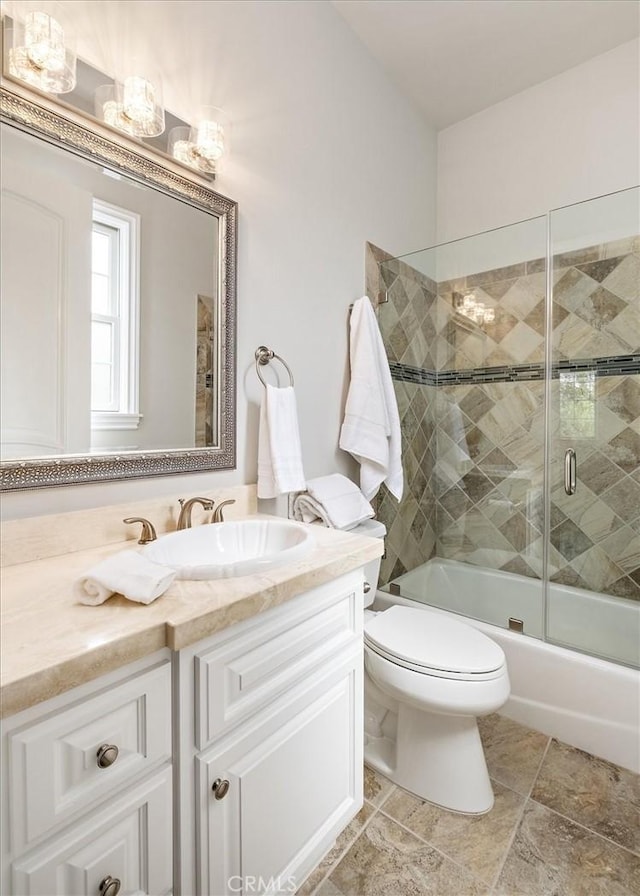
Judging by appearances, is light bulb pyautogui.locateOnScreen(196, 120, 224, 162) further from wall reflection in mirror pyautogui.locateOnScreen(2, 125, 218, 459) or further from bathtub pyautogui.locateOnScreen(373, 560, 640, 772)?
bathtub pyautogui.locateOnScreen(373, 560, 640, 772)

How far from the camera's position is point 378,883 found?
1.15 meters

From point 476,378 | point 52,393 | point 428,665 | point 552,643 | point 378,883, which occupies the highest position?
point 476,378

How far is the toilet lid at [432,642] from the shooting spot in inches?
53.2

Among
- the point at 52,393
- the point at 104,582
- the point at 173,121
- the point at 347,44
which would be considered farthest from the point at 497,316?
the point at 104,582

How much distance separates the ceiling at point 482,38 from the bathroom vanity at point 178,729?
2.21m

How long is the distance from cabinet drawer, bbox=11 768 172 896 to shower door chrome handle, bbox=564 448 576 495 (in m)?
1.89

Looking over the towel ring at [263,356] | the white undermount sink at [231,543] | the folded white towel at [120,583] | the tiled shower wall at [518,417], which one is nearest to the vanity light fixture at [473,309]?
the tiled shower wall at [518,417]

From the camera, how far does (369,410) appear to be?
6.21ft

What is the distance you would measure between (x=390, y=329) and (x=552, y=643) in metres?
1.54

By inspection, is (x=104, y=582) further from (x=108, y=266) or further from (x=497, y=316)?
(x=497, y=316)

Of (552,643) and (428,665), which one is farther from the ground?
(428,665)

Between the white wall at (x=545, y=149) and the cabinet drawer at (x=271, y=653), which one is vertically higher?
the white wall at (x=545, y=149)

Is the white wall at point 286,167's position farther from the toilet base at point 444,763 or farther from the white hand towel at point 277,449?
the toilet base at point 444,763

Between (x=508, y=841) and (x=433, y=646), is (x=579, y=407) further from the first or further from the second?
(x=508, y=841)
